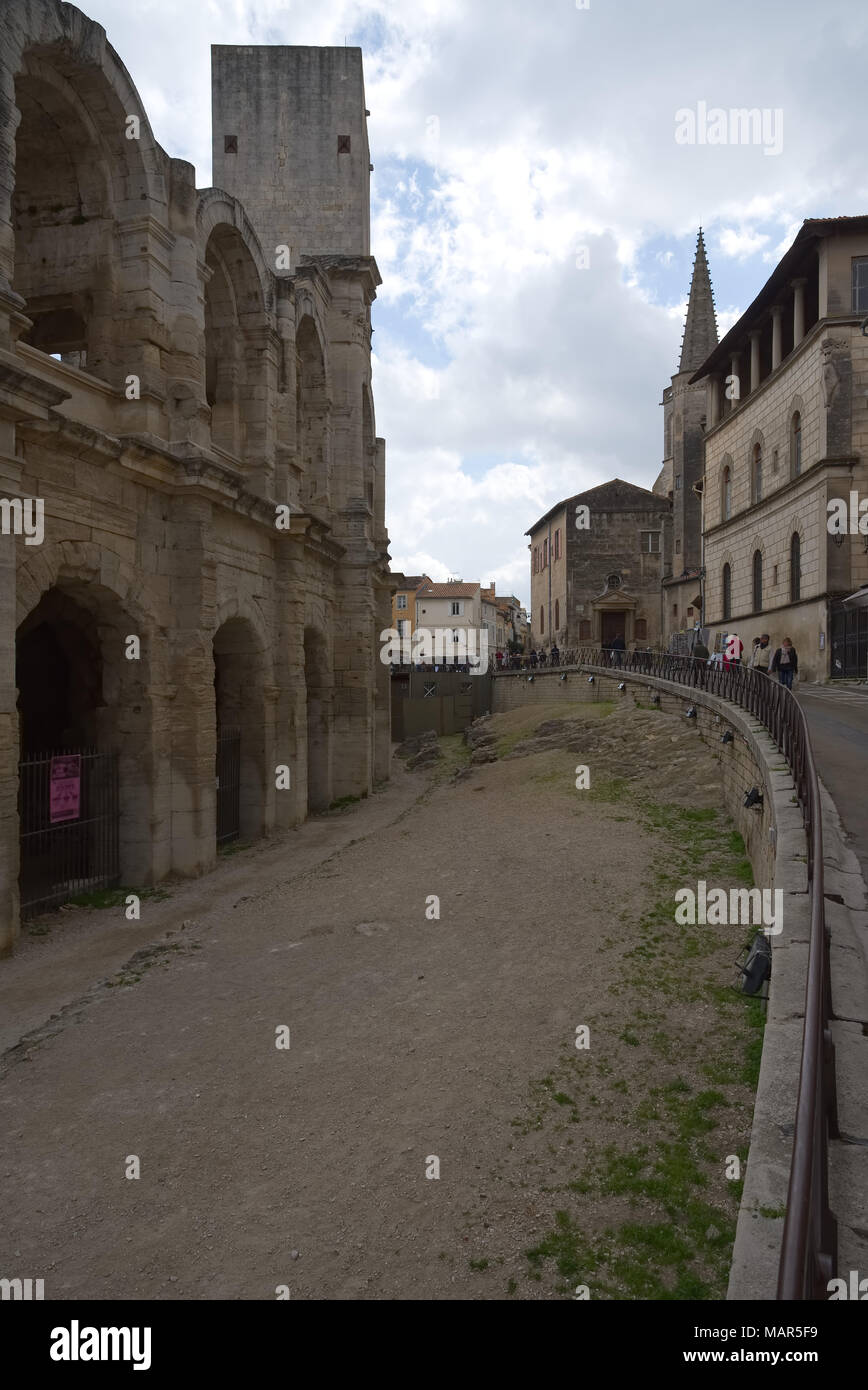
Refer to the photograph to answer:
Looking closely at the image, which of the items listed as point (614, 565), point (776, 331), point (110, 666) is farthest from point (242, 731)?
point (614, 565)

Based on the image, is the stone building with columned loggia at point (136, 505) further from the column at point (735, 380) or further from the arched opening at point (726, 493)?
the arched opening at point (726, 493)

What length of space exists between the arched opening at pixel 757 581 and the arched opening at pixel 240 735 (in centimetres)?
1980

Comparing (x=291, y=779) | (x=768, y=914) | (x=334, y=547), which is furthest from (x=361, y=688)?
(x=768, y=914)

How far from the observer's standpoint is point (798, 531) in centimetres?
2570

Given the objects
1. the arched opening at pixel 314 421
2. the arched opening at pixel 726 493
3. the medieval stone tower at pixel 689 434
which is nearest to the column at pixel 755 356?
the arched opening at pixel 726 493

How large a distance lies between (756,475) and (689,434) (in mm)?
22100

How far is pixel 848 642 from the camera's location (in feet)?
73.9

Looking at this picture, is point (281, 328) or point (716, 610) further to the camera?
point (716, 610)

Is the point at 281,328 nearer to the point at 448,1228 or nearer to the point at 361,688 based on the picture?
the point at 361,688

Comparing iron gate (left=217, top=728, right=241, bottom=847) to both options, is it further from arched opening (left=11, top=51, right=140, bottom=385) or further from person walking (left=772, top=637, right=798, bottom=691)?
person walking (left=772, top=637, right=798, bottom=691)

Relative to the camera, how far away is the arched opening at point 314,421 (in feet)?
72.1

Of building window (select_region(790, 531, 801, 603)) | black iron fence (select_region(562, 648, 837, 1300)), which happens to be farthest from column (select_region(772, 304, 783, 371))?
black iron fence (select_region(562, 648, 837, 1300))

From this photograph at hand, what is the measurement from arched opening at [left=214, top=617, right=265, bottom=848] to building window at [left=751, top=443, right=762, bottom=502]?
67.6 ft
